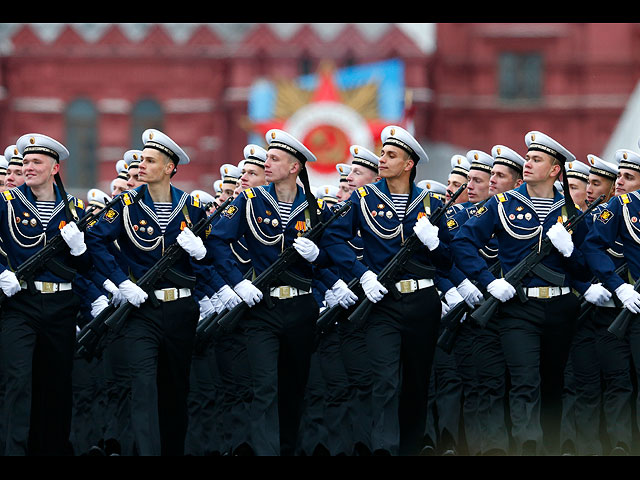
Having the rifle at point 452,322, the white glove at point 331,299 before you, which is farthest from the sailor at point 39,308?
the rifle at point 452,322

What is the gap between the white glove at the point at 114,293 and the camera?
9217 mm

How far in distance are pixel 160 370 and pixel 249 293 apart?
81 cm

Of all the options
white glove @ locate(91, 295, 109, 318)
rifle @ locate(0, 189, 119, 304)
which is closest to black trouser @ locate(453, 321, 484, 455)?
white glove @ locate(91, 295, 109, 318)

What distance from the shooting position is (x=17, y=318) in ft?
29.1

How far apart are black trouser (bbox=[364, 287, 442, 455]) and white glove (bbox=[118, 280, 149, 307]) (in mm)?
1456

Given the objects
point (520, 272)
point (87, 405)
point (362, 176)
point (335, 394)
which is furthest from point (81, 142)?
point (520, 272)

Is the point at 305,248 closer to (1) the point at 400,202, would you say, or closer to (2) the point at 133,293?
(1) the point at 400,202

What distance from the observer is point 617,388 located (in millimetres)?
9562

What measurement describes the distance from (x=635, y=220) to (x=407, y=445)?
2162 millimetres

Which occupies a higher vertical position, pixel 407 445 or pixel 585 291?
pixel 585 291

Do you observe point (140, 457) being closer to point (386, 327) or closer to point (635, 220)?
point (386, 327)

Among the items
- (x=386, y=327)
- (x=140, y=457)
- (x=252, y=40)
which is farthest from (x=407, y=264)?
(x=252, y=40)

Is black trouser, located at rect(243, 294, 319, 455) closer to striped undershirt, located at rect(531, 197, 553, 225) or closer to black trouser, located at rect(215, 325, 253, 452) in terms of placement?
black trouser, located at rect(215, 325, 253, 452)

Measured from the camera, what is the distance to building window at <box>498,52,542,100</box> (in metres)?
33.5
